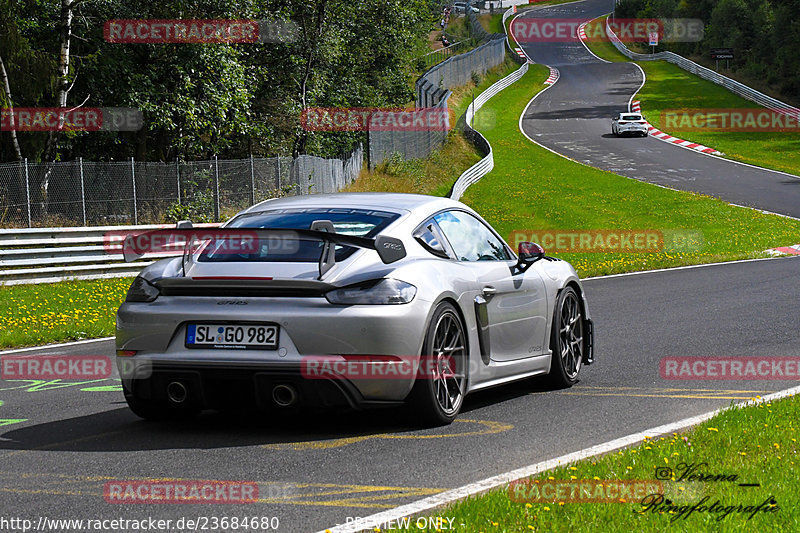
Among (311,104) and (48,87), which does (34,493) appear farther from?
(311,104)

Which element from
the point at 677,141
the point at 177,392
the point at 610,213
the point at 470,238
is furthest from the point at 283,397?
the point at 677,141

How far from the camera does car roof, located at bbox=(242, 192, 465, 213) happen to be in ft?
23.7

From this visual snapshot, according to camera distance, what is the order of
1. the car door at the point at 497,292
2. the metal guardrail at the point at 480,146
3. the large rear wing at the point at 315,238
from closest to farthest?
1. the large rear wing at the point at 315,238
2. the car door at the point at 497,292
3. the metal guardrail at the point at 480,146

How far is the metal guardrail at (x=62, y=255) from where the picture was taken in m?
20.3

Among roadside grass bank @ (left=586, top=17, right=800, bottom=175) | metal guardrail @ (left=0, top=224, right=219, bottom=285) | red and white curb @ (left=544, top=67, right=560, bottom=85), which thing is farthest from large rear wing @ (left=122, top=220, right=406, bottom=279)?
red and white curb @ (left=544, top=67, right=560, bottom=85)

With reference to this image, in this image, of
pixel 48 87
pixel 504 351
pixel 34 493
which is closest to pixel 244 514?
pixel 34 493

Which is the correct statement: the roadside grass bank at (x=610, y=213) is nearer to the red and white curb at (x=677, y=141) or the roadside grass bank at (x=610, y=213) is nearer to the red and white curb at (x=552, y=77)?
the red and white curb at (x=677, y=141)

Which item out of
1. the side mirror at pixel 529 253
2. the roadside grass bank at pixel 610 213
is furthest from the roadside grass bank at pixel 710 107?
the side mirror at pixel 529 253

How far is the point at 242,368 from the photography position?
6094 mm

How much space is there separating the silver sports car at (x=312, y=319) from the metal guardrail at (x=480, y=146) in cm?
2902

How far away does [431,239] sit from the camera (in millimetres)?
7082

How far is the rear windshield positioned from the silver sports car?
1cm

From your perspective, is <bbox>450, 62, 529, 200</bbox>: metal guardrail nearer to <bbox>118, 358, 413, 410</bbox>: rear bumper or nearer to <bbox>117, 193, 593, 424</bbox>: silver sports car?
<bbox>117, 193, 593, 424</bbox>: silver sports car

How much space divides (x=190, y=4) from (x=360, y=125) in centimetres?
1543
